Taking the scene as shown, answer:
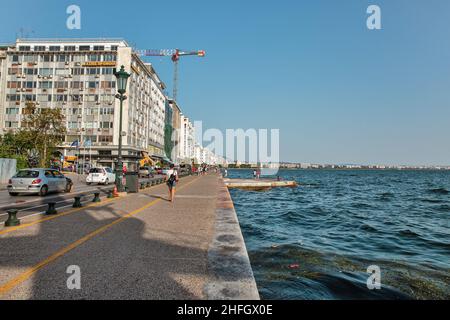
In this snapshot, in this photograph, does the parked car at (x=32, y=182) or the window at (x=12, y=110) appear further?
the window at (x=12, y=110)

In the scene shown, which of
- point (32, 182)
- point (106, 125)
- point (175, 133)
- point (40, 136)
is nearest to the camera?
point (32, 182)

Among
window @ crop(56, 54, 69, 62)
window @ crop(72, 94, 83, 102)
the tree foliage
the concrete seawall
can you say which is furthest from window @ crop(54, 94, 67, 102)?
the concrete seawall

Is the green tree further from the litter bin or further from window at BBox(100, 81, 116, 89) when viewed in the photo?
window at BBox(100, 81, 116, 89)

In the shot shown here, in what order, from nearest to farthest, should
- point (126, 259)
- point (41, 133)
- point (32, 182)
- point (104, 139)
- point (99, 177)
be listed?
1. point (126, 259)
2. point (32, 182)
3. point (99, 177)
4. point (41, 133)
5. point (104, 139)

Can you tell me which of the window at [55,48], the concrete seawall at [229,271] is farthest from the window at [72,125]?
the concrete seawall at [229,271]

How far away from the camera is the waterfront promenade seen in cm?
377

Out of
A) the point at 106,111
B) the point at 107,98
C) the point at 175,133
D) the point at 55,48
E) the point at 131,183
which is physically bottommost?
the point at 131,183

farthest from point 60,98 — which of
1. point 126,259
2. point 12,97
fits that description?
point 126,259

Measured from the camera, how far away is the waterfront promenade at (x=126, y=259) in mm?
3771

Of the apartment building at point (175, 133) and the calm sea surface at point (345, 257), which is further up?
the apartment building at point (175, 133)

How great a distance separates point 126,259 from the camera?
201 inches

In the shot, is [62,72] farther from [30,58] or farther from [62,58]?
[30,58]

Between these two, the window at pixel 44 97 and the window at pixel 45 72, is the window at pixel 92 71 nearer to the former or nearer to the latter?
the window at pixel 45 72
